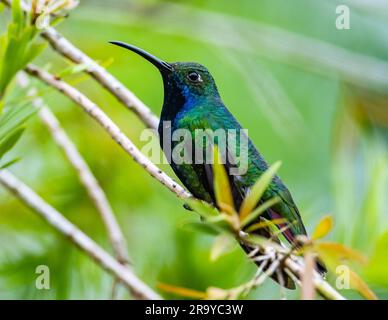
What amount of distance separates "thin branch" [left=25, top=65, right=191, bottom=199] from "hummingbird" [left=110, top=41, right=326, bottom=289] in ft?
0.44

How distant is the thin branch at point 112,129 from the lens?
4.06ft

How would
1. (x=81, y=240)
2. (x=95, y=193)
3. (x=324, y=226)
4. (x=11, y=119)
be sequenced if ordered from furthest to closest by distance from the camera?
(x=95, y=193) < (x=81, y=240) < (x=11, y=119) < (x=324, y=226)

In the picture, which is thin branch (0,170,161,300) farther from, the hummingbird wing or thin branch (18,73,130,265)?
the hummingbird wing

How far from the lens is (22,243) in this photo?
6.31 ft

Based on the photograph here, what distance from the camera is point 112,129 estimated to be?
51.8 inches

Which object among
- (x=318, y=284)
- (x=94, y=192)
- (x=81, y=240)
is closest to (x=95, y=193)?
(x=94, y=192)

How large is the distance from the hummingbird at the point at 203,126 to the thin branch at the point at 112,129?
134mm

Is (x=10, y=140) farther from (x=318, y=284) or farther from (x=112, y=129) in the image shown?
(x=318, y=284)

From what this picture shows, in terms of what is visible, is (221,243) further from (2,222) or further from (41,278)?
(2,222)

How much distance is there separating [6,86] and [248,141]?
63cm

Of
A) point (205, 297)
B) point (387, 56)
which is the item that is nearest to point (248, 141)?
point (205, 297)

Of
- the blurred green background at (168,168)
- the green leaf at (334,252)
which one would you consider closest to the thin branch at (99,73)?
the blurred green background at (168,168)

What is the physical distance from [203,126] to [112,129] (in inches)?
12.2

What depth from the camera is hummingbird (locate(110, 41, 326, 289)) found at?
4.63 ft
